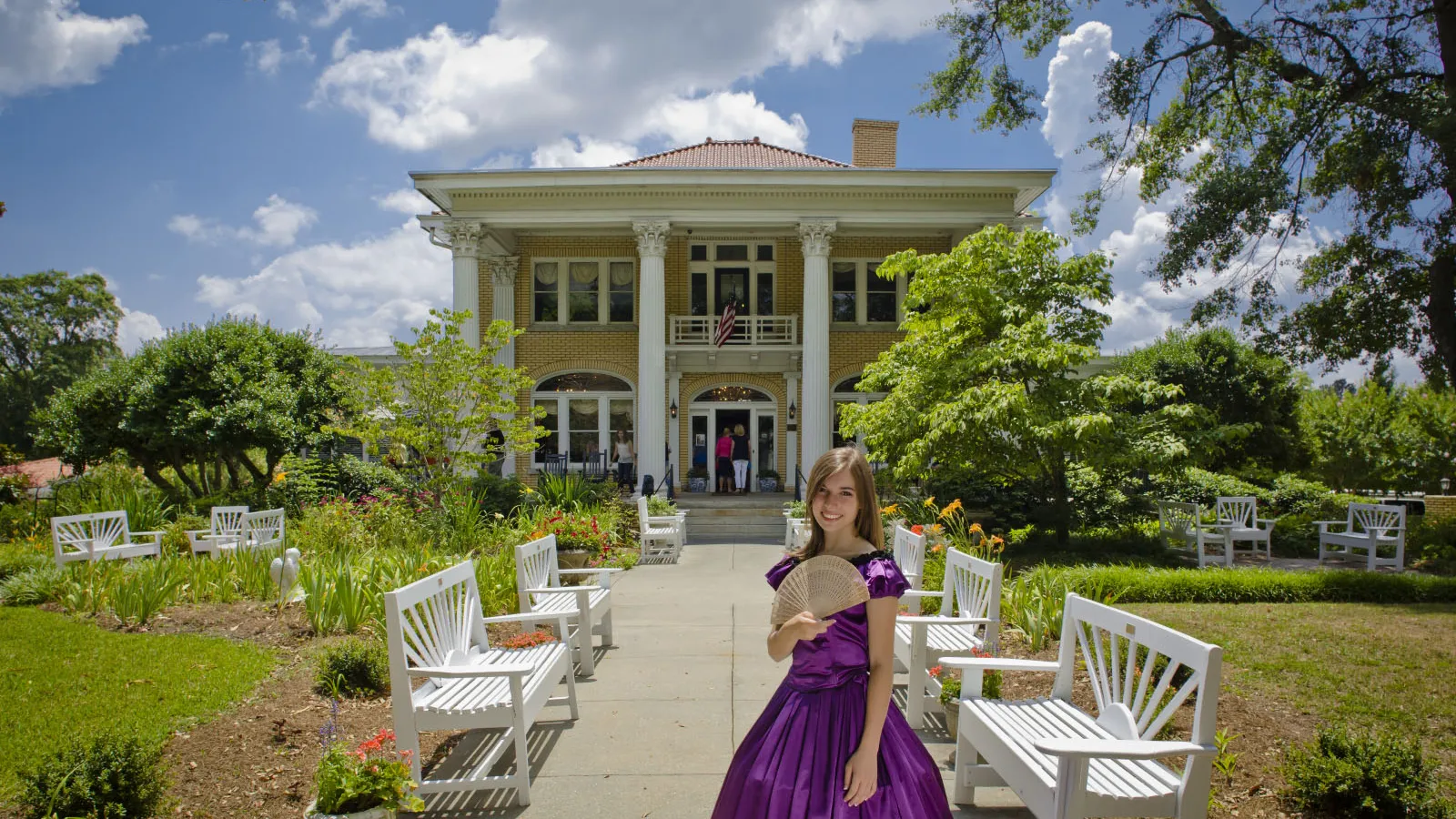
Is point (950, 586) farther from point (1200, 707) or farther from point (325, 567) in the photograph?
point (325, 567)

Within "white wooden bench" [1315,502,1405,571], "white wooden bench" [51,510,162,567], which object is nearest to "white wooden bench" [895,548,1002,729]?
"white wooden bench" [1315,502,1405,571]

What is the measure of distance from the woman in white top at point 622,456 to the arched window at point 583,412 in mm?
161

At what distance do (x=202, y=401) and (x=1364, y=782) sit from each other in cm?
1705

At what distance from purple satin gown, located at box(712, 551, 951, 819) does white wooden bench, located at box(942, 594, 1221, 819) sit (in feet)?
2.00

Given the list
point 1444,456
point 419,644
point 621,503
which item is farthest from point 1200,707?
point 1444,456

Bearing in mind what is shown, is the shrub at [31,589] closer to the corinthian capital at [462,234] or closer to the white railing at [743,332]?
the corinthian capital at [462,234]

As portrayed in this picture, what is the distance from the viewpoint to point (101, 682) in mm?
5812

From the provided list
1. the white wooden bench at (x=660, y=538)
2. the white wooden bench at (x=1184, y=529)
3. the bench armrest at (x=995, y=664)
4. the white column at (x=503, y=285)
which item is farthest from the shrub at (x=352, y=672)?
the white column at (x=503, y=285)

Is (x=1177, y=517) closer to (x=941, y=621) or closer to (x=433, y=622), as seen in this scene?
(x=941, y=621)

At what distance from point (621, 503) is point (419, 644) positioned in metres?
11.6

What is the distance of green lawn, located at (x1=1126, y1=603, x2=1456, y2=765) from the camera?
508 centimetres

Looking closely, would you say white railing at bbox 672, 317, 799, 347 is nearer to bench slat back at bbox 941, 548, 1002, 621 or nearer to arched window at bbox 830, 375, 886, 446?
arched window at bbox 830, 375, 886, 446

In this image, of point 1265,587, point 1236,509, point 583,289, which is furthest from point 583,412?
point 1265,587

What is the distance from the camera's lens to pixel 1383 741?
146 inches
